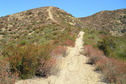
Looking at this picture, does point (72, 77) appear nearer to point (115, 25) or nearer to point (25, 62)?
point (25, 62)

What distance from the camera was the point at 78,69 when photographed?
343 inches

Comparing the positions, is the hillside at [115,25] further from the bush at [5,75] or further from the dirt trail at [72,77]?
the bush at [5,75]

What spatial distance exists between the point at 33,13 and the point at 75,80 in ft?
150

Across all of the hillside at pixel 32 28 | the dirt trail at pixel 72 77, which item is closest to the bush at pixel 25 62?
the dirt trail at pixel 72 77

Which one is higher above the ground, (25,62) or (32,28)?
(32,28)

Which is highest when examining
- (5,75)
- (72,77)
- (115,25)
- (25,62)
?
(115,25)

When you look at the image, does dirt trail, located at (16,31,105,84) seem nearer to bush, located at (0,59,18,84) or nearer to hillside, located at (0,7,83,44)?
bush, located at (0,59,18,84)

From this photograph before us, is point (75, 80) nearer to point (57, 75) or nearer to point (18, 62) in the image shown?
point (57, 75)

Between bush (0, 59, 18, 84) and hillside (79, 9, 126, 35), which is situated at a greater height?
hillside (79, 9, 126, 35)

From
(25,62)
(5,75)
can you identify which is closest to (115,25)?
(25,62)

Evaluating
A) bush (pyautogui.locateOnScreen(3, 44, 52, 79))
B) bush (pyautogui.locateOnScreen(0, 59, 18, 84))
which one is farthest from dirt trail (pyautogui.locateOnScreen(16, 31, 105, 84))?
bush (pyautogui.locateOnScreen(0, 59, 18, 84))

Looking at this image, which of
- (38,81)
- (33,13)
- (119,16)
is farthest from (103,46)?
(119,16)

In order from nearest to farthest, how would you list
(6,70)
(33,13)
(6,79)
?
(6,79), (6,70), (33,13)

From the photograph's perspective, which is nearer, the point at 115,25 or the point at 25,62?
the point at 25,62
